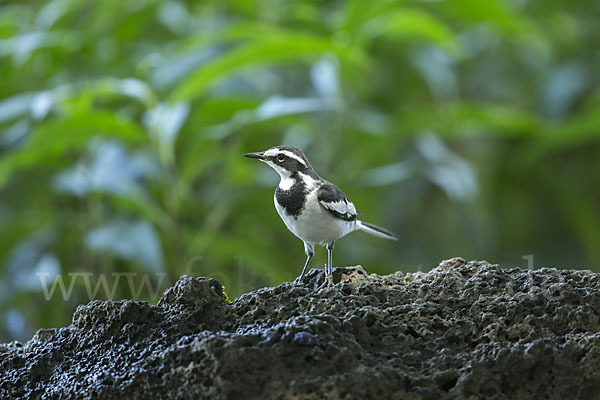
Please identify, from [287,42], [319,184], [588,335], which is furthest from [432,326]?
[287,42]

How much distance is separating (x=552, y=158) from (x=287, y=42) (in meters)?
1.85

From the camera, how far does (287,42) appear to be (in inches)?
74.8

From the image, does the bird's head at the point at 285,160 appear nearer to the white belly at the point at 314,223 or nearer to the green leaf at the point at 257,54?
the white belly at the point at 314,223

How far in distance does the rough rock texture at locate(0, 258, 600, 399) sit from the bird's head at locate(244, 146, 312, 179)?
0.25 m

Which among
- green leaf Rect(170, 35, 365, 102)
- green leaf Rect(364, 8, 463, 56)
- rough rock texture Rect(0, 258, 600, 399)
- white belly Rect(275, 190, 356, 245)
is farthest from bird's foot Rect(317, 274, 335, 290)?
green leaf Rect(364, 8, 463, 56)

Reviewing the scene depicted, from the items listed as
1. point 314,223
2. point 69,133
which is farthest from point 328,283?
point 69,133

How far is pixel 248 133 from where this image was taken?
224 centimetres

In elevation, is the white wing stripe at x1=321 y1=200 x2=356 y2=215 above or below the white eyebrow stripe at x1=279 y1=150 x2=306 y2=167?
below

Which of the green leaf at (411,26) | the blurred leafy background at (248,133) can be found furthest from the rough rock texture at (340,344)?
the green leaf at (411,26)

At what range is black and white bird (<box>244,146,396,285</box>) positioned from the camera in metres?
1.24

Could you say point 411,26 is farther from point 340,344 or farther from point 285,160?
point 340,344

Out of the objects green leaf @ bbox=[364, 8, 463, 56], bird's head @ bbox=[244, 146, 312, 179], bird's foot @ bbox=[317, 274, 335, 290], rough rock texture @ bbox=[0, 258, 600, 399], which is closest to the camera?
rough rock texture @ bbox=[0, 258, 600, 399]

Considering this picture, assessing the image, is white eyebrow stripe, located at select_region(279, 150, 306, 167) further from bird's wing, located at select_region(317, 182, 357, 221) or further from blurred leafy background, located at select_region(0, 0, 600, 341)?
Result: blurred leafy background, located at select_region(0, 0, 600, 341)

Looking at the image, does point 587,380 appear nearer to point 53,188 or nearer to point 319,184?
point 319,184
